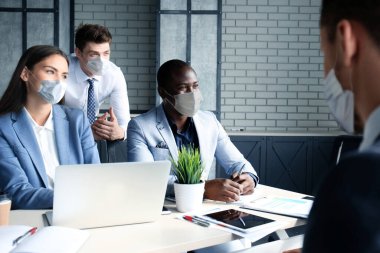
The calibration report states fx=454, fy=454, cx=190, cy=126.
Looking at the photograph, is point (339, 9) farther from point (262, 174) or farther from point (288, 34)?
point (288, 34)

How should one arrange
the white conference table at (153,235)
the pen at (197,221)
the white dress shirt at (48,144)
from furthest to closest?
1. the white dress shirt at (48,144)
2. the pen at (197,221)
3. the white conference table at (153,235)

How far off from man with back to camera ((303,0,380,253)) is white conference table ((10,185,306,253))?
0.74 metres

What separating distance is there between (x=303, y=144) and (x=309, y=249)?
4445 millimetres

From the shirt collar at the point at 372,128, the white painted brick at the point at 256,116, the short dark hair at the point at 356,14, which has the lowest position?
the white painted brick at the point at 256,116

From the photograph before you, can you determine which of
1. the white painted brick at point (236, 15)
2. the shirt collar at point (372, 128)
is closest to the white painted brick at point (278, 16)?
the white painted brick at point (236, 15)

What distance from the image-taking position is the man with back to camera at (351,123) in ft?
1.81

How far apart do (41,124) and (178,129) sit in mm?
738

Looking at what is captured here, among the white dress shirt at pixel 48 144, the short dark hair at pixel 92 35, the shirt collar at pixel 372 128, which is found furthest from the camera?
the short dark hair at pixel 92 35

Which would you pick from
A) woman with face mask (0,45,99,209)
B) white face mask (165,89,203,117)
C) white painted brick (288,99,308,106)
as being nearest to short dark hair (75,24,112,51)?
woman with face mask (0,45,99,209)

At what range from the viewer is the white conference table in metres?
1.38

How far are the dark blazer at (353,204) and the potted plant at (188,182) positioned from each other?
1.21m

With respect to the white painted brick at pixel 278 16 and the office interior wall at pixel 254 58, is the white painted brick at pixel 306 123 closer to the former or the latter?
the office interior wall at pixel 254 58

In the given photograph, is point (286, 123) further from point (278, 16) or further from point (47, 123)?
point (47, 123)

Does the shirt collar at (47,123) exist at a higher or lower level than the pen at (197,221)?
higher
